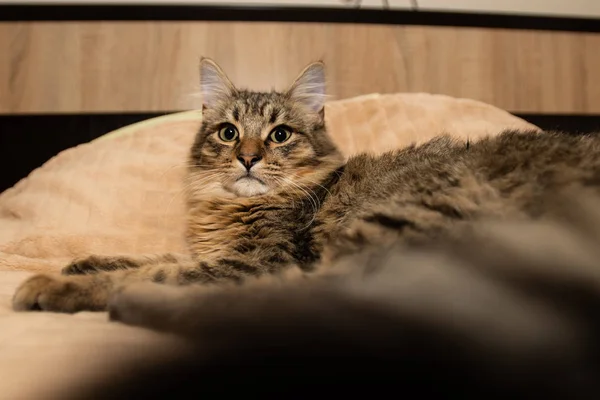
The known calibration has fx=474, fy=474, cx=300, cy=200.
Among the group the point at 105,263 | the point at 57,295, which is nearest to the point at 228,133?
the point at 105,263

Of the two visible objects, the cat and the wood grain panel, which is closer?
the cat

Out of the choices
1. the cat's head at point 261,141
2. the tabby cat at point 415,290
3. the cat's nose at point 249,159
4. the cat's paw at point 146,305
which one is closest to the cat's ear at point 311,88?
the cat's head at point 261,141

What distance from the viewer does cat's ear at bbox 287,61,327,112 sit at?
5.60 feet

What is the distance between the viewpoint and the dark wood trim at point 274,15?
2.43m

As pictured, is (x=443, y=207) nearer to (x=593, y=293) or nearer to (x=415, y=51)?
(x=593, y=293)

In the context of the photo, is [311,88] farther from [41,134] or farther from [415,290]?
[41,134]

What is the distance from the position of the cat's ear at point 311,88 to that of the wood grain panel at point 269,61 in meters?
0.91

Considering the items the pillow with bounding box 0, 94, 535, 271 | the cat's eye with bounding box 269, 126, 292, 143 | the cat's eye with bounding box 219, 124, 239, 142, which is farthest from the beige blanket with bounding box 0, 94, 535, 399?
the cat's eye with bounding box 269, 126, 292, 143

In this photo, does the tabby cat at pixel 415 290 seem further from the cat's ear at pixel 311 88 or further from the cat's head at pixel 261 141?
the cat's ear at pixel 311 88

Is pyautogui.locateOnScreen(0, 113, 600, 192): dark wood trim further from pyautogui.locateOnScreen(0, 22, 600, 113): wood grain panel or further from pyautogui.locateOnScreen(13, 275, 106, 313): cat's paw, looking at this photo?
pyautogui.locateOnScreen(13, 275, 106, 313): cat's paw

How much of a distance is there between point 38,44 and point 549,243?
264 centimetres

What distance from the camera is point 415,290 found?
0.58 m

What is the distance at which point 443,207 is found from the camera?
0.85m

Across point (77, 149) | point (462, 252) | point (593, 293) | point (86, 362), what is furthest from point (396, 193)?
point (77, 149)
